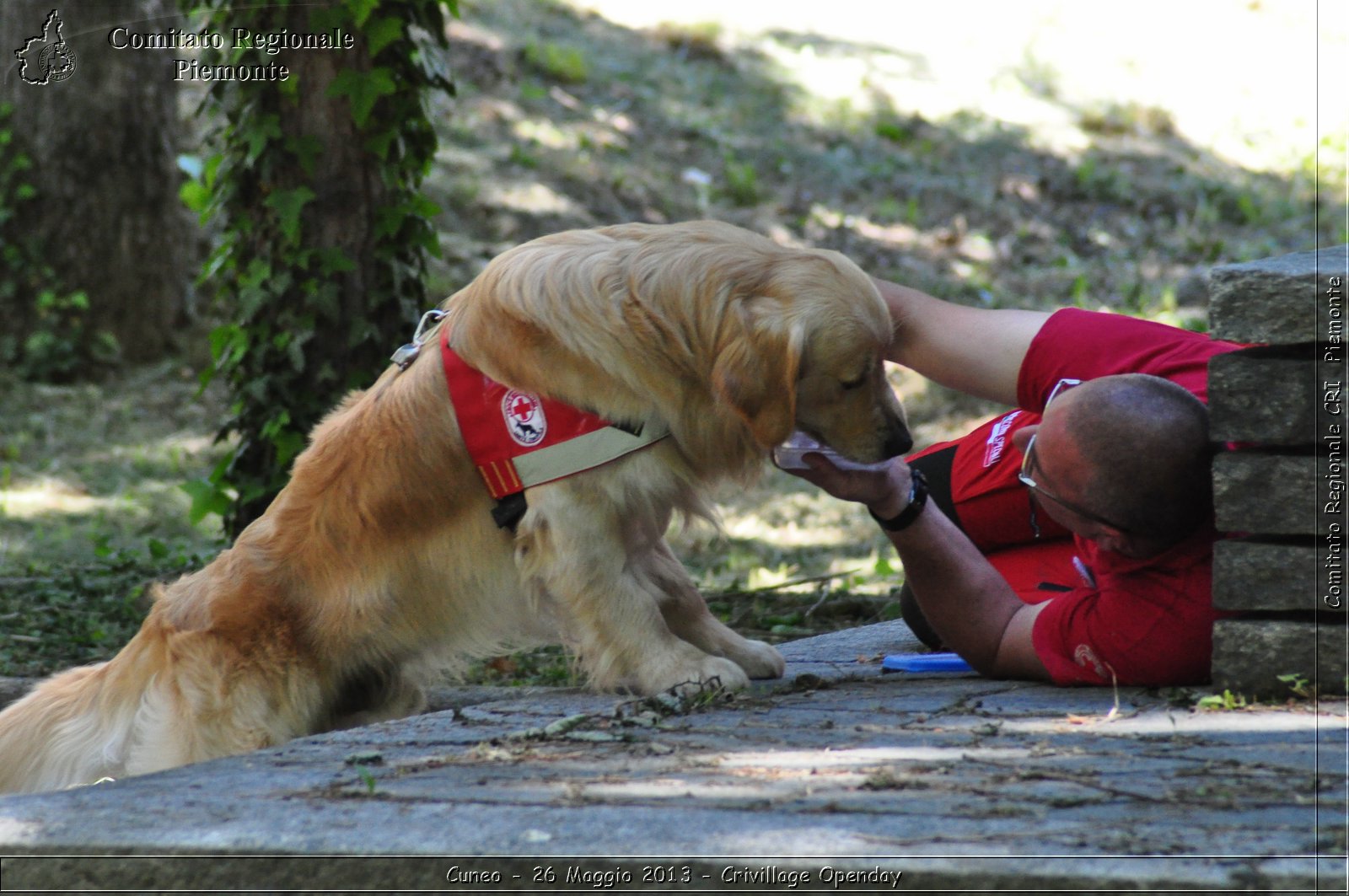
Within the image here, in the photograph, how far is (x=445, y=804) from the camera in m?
2.29

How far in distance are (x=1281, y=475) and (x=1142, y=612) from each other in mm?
504

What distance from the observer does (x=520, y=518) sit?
3.54 meters

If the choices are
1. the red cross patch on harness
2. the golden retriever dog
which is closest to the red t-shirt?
the golden retriever dog

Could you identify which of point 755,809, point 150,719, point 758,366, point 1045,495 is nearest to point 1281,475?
point 1045,495

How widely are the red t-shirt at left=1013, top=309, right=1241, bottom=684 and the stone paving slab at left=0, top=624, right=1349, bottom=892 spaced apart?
0.13 meters

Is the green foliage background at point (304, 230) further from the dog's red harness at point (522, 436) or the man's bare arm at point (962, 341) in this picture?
the man's bare arm at point (962, 341)

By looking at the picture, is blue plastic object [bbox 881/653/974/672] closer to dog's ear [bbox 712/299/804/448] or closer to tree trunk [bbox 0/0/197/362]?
dog's ear [bbox 712/299/804/448]

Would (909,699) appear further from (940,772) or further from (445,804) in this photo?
(445,804)

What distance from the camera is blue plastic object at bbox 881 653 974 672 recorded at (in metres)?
3.69

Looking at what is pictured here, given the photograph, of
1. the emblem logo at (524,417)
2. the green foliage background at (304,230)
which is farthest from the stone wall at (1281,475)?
the green foliage background at (304,230)

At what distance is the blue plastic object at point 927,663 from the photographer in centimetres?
369

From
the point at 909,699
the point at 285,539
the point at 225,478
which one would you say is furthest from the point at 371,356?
the point at 909,699

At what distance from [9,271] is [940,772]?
28.2ft

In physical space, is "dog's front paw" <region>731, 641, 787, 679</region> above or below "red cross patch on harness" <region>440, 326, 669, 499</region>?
below
